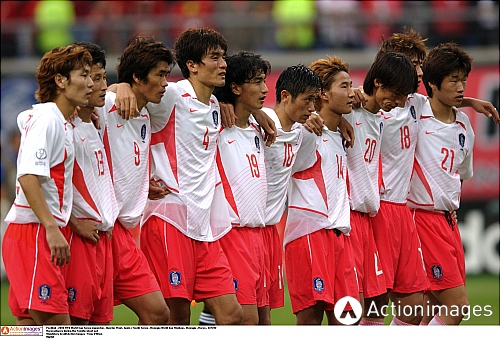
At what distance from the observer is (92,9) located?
16797 millimetres

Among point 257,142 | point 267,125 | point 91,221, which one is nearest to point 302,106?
point 267,125

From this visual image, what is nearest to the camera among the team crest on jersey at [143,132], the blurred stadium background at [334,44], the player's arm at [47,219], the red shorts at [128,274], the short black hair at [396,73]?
the player's arm at [47,219]

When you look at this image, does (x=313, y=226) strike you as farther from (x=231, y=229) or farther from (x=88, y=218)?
(x=88, y=218)

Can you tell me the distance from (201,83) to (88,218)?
1495 mm

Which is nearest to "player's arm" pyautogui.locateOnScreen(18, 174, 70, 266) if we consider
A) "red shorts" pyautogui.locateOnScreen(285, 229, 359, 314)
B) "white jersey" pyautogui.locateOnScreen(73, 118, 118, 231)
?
"white jersey" pyautogui.locateOnScreen(73, 118, 118, 231)

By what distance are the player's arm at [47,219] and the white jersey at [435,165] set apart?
12.8 feet

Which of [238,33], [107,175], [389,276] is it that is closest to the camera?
[107,175]

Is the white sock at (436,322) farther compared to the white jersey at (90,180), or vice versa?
the white sock at (436,322)

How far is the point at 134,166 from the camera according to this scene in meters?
6.73

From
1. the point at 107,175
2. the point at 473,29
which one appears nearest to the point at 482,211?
the point at 473,29

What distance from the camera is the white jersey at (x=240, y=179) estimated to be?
728 cm

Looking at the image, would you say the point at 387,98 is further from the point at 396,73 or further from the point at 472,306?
the point at 472,306

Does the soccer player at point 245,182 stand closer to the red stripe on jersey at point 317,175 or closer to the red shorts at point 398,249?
the red stripe on jersey at point 317,175

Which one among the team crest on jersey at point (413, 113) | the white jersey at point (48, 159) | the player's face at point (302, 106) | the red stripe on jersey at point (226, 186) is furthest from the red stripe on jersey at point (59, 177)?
the team crest on jersey at point (413, 113)
